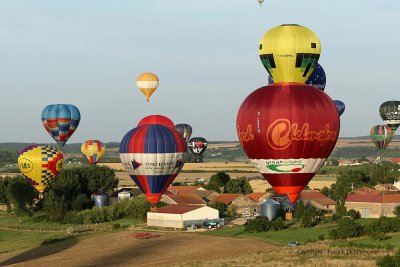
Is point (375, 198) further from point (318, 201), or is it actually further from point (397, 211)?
point (318, 201)

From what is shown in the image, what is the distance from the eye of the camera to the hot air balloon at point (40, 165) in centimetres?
12325

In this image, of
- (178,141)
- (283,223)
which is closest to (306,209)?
(283,223)

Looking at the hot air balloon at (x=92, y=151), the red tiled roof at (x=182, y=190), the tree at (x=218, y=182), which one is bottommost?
the red tiled roof at (x=182, y=190)

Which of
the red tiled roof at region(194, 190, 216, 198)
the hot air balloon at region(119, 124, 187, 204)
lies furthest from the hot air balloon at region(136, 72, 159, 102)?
the hot air balloon at region(119, 124, 187, 204)

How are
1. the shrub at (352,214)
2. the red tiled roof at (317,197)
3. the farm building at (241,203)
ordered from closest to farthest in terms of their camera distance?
the shrub at (352,214) → the red tiled roof at (317,197) → the farm building at (241,203)

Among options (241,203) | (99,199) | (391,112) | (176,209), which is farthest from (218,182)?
(176,209)

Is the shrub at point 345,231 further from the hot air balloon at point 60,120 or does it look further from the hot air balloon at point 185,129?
the hot air balloon at point 185,129

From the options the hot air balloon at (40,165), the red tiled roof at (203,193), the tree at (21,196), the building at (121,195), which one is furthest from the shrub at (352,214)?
the tree at (21,196)

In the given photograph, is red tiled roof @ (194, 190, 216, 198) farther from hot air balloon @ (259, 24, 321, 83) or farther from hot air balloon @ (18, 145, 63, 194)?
hot air balloon @ (259, 24, 321, 83)

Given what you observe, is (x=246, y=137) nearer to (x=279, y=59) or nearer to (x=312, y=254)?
(x=279, y=59)

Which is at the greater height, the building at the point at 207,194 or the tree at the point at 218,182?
the tree at the point at 218,182

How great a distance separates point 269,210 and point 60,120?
42105 mm

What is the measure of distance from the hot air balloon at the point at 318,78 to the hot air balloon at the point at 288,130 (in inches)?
730

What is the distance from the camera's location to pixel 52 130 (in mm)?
138625
